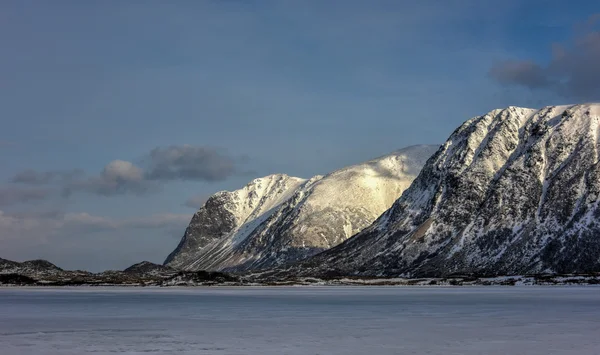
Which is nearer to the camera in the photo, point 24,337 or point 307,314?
point 24,337

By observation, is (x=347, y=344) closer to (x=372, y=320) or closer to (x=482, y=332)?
(x=482, y=332)

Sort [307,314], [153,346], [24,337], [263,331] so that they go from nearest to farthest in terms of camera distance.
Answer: [153,346], [24,337], [263,331], [307,314]

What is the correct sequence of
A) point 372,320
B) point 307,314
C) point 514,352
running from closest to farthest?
point 514,352
point 372,320
point 307,314

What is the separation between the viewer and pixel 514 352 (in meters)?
37.6

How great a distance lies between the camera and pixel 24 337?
46.8 meters

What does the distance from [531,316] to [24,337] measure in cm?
4059

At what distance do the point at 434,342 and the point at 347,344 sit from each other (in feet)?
16.5

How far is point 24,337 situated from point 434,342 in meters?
25.1

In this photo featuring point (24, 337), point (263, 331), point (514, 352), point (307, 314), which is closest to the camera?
point (514, 352)

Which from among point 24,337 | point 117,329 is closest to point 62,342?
point 24,337

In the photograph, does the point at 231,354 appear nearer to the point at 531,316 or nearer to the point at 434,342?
the point at 434,342

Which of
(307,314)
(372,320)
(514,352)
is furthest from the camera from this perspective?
(307,314)

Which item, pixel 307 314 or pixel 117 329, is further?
pixel 307 314

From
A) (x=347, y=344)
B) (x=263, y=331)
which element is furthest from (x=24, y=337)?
(x=347, y=344)
